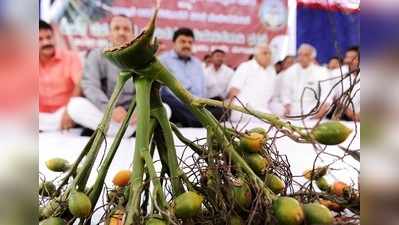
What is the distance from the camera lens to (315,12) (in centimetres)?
142

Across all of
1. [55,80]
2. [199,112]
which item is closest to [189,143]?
[199,112]

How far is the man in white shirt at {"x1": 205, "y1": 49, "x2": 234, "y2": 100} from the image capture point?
4.57 feet

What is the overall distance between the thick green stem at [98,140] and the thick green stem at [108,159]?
0.02 meters

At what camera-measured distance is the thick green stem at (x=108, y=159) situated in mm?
927

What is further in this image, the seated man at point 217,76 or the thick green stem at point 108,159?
the seated man at point 217,76

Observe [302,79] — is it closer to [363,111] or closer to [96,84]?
[96,84]

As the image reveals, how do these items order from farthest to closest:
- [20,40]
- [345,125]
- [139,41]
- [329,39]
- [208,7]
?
[329,39] < [208,7] < [139,41] < [345,125] < [20,40]

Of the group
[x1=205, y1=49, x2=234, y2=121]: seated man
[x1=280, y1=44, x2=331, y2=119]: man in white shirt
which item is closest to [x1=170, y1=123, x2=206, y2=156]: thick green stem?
[x1=205, y1=49, x2=234, y2=121]: seated man

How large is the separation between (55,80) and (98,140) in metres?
0.37

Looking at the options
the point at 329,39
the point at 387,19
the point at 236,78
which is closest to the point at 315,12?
the point at 329,39

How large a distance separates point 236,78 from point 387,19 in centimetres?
74

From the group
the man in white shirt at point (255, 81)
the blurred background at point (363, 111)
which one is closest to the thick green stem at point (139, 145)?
the blurred background at point (363, 111)

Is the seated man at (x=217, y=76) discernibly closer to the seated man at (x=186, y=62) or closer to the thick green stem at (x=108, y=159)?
the seated man at (x=186, y=62)

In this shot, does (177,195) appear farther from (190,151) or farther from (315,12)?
(315,12)
